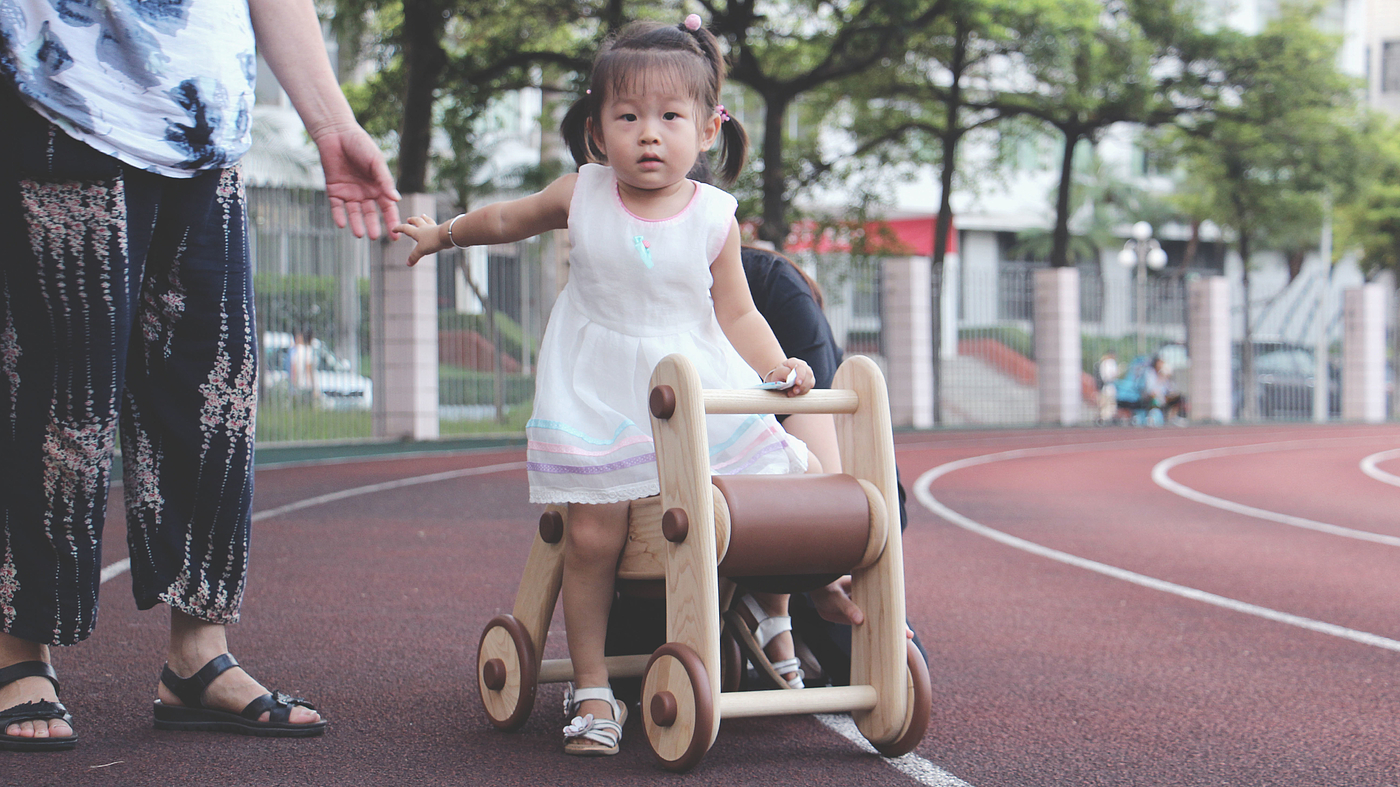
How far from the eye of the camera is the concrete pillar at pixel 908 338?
2342 centimetres

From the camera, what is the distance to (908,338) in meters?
23.4

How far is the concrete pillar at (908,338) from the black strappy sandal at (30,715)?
2098cm

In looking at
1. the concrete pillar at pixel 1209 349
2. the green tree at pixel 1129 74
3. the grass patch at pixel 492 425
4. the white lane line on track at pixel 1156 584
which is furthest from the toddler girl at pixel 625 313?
the concrete pillar at pixel 1209 349

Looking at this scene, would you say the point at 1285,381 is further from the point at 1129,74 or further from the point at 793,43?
the point at 793,43

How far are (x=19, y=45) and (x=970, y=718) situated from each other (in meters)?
2.61

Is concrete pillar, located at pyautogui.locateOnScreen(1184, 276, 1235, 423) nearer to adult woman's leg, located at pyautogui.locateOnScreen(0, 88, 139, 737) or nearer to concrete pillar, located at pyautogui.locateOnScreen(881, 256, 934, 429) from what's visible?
concrete pillar, located at pyautogui.locateOnScreen(881, 256, 934, 429)

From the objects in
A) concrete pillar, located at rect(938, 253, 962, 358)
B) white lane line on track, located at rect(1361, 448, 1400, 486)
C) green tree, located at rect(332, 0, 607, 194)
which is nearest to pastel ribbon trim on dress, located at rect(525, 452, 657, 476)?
white lane line on track, located at rect(1361, 448, 1400, 486)

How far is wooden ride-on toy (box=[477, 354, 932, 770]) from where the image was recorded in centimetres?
271

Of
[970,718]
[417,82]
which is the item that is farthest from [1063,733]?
[417,82]

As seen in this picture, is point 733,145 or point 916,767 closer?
point 916,767

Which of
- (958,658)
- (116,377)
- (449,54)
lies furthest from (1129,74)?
(116,377)

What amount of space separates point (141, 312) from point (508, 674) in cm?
112

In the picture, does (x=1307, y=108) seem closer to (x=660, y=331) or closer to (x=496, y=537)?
(x=496, y=537)

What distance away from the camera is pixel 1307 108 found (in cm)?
2497
